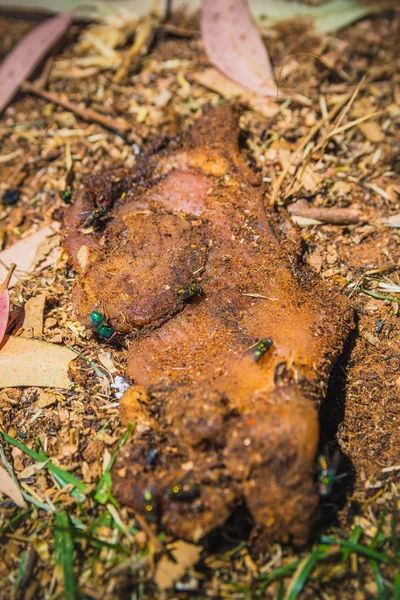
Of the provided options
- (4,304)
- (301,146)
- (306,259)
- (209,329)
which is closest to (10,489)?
(4,304)

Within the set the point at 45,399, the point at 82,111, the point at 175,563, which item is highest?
the point at 82,111

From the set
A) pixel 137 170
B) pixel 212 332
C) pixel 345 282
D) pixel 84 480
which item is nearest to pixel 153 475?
pixel 84 480

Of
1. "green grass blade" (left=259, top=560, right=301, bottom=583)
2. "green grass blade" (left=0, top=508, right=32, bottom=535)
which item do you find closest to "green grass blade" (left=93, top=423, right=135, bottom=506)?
"green grass blade" (left=0, top=508, right=32, bottom=535)

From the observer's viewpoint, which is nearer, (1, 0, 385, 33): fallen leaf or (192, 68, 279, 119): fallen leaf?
(192, 68, 279, 119): fallen leaf

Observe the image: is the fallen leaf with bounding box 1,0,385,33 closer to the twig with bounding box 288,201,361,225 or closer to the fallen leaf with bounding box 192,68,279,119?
the fallen leaf with bounding box 192,68,279,119

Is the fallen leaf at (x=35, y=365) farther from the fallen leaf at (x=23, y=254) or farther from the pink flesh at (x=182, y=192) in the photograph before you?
the pink flesh at (x=182, y=192)

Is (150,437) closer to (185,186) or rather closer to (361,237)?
(185,186)

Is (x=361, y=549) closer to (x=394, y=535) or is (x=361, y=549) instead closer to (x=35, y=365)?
(x=394, y=535)
